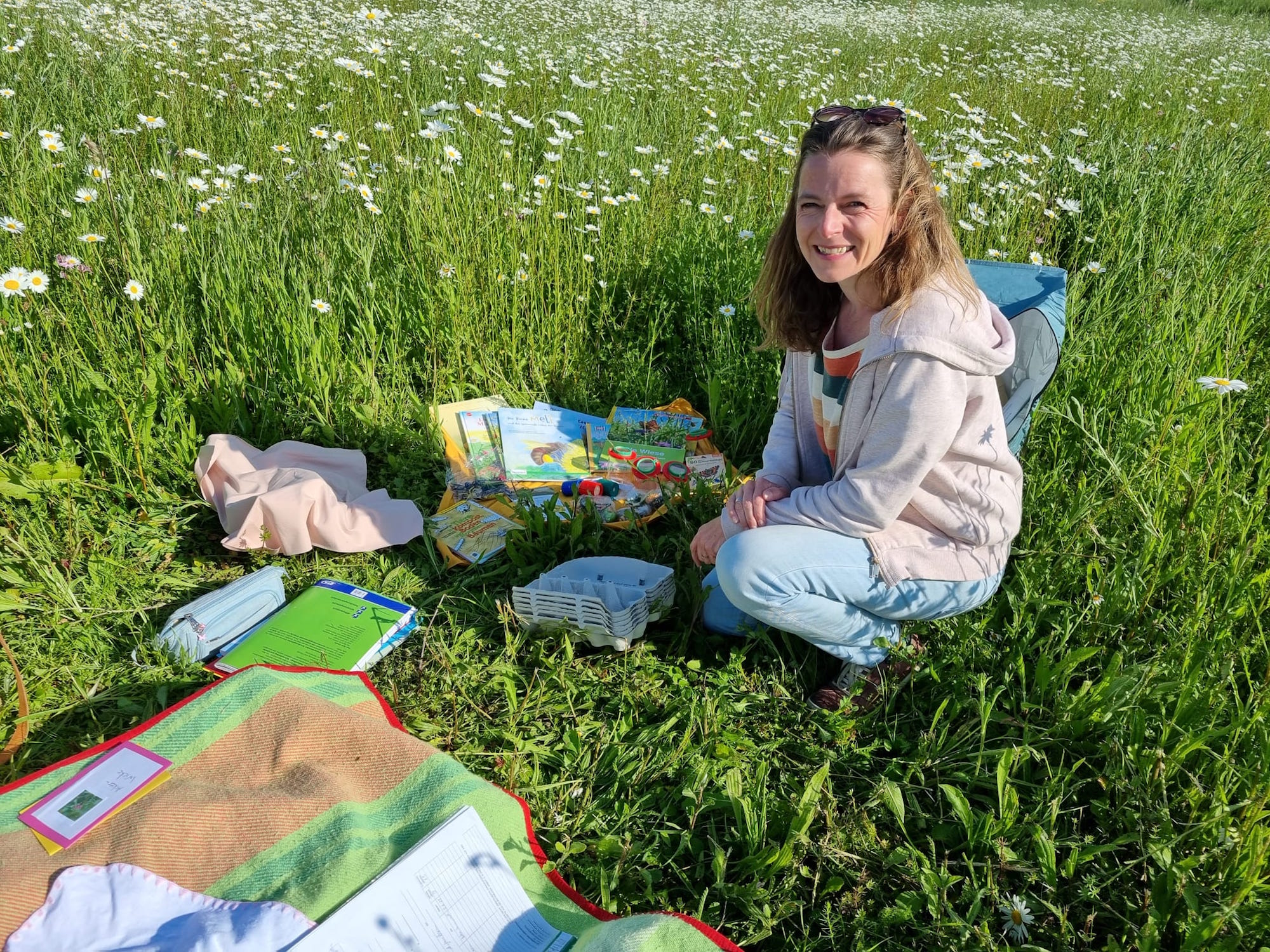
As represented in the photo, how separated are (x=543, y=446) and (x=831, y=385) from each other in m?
1.18

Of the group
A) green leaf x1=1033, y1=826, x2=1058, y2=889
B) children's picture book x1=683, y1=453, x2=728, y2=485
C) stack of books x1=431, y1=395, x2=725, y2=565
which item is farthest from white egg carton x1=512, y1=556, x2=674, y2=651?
green leaf x1=1033, y1=826, x2=1058, y2=889

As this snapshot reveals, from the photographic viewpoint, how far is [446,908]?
1434mm

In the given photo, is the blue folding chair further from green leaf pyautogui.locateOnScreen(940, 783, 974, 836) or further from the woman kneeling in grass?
green leaf pyautogui.locateOnScreen(940, 783, 974, 836)

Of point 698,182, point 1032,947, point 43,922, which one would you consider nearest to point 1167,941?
point 1032,947

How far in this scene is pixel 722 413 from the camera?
9.93 ft

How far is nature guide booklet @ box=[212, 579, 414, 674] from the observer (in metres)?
2.09

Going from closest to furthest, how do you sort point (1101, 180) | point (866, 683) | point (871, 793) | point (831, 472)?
point (871, 793)
point (866, 683)
point (831, 472)
point (1101, 180)

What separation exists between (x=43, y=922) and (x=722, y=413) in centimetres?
226

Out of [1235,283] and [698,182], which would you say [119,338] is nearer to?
[698,182]

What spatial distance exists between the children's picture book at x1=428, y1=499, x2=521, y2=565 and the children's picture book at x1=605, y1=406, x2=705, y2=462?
501mm

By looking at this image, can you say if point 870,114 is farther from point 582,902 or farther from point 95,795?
point 95,795

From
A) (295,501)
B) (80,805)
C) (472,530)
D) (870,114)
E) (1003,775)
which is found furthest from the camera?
(472,530)

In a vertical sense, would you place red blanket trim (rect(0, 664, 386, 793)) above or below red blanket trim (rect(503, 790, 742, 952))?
above

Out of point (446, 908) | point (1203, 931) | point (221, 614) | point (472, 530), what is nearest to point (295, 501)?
point (221, 614)
